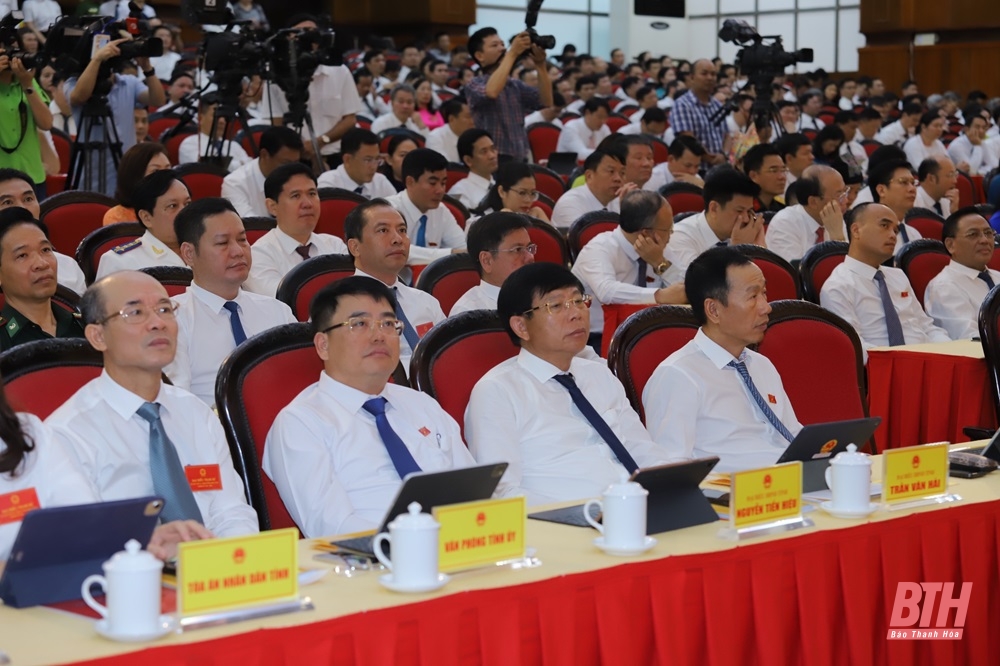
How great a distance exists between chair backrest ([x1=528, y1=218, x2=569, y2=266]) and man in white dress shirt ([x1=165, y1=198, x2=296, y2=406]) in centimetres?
165

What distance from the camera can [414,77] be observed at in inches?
424

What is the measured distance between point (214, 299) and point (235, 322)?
0.30 feet

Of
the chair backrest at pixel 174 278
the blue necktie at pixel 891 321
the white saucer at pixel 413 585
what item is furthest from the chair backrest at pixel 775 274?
the white saucer at pixel 413 585

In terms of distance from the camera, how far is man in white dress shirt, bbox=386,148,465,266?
5.68m

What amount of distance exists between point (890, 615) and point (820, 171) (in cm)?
424

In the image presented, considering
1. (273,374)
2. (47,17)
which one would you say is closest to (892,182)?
(273,374)

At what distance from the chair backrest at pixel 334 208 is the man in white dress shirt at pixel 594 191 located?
1334 mm

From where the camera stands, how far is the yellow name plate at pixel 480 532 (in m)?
1.85

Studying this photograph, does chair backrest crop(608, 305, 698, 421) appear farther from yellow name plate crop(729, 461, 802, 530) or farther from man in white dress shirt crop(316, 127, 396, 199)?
man in white dress shirt crop(316, 127, 396, 199)

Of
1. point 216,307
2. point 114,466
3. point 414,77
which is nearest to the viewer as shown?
point 114,466

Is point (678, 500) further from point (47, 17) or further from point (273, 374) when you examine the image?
point (47, 17)

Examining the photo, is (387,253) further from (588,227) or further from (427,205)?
(427,205)

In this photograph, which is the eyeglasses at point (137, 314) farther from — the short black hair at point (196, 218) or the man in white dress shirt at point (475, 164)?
the man in white dress shirt at point (475, 164)

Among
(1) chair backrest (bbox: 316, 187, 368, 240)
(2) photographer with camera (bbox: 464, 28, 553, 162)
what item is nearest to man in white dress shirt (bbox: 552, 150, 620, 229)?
(2) photographer with camera (bbox: 464, 28, 553, 162)
